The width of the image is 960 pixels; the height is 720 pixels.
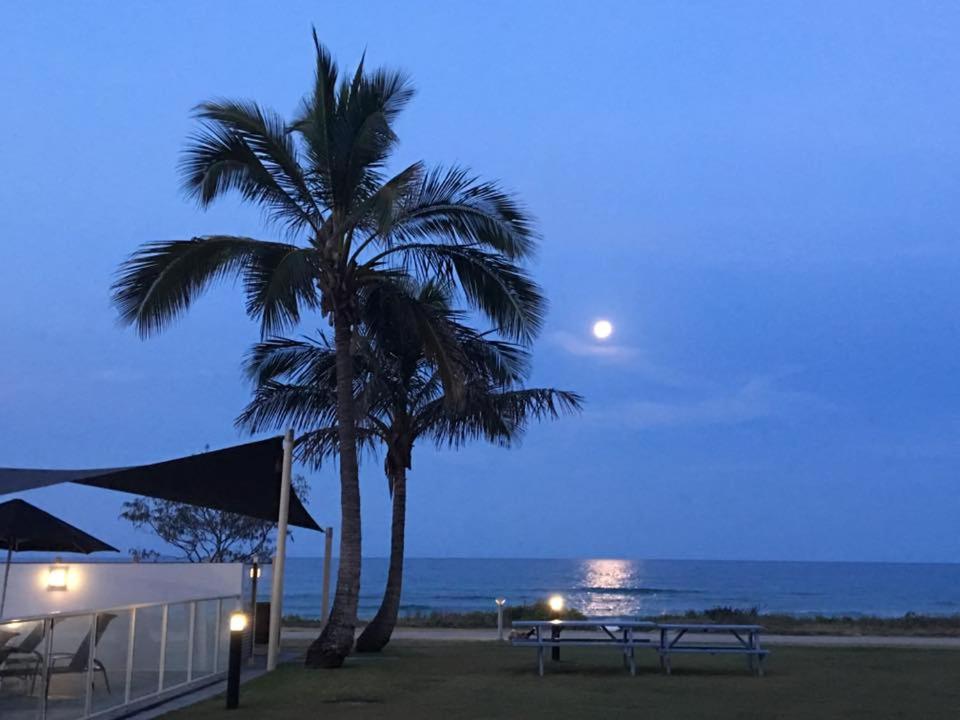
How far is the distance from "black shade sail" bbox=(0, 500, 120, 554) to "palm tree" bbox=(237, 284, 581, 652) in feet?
13.0

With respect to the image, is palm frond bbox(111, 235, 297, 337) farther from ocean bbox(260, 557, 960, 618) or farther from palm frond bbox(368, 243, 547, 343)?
ocean bbox(260, 557, 960, 618)

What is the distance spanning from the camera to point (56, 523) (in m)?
15.0

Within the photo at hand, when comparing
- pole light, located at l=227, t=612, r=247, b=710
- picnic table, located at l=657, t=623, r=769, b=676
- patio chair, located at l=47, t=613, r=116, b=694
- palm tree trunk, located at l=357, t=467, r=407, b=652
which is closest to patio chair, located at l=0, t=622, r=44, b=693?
patio chair, located at l=47, t=613, r=116, b=694

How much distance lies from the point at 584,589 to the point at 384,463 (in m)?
71.8

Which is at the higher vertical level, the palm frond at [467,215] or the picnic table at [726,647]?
the palm frond at [467,215]

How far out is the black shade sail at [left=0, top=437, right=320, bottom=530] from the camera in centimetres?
1125

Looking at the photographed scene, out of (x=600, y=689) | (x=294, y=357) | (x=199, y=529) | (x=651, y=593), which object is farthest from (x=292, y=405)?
(x=651, y=593)

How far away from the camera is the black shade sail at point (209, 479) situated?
36.9 ft

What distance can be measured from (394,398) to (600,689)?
22.1ft

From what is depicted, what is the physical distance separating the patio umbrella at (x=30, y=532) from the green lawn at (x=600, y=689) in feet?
11.7

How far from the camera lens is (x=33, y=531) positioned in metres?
14.7

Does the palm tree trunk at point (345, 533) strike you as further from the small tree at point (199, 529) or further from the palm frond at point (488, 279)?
the small tree at point (199, 529)

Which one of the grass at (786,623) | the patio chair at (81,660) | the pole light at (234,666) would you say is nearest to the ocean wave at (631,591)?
the grass at (786,623)

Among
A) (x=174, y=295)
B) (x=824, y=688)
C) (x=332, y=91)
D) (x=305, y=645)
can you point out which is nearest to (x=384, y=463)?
(x=305, y=645)
